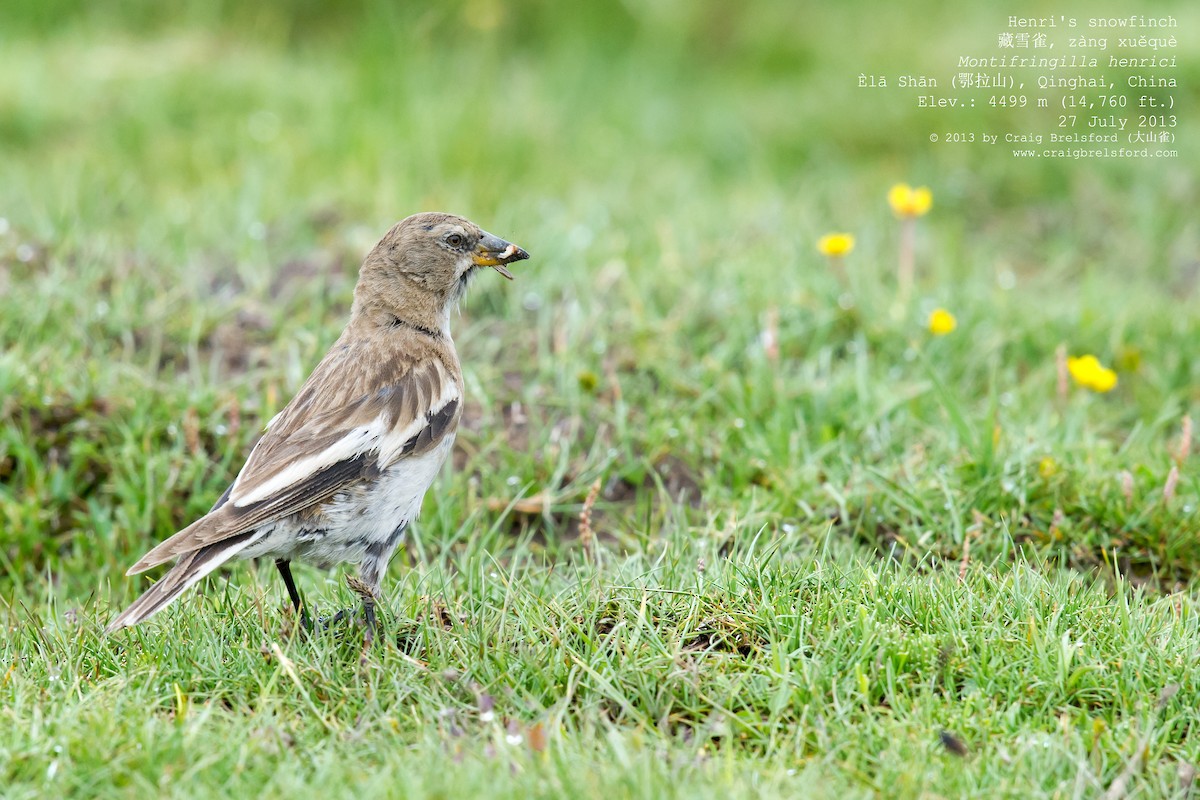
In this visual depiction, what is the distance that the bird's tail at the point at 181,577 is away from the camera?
3.77 metres

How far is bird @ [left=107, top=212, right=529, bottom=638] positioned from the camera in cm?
404

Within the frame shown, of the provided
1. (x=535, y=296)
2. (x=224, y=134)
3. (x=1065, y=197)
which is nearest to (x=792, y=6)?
(x=1065, y=197)

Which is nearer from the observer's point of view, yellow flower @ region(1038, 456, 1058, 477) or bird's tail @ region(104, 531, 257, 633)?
bird's tail @ region(104, 531, 257, 633)

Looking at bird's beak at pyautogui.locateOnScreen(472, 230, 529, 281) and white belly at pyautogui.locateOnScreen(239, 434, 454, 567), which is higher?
bird's beak at pyautogui.locateOnScreen(472, 230, 529, 281)

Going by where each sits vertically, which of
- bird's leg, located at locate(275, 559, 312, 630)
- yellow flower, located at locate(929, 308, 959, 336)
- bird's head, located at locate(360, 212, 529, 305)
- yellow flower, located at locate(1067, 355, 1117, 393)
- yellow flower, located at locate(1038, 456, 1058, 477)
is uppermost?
bird's head, located at locate(360, 212, 529, 305)

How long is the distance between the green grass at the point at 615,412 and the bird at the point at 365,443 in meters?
0.23

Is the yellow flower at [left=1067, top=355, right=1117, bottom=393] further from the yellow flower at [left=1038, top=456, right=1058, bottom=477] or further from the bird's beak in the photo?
the bird's beak

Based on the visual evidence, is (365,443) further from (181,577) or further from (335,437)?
(181,577)

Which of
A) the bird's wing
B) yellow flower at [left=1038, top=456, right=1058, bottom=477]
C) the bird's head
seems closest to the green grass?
yellow flower at [left=1038, top=456, right=1058, bottom=477]

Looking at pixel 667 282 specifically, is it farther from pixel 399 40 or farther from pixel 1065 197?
pixel 1065 197

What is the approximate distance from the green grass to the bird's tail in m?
0.19

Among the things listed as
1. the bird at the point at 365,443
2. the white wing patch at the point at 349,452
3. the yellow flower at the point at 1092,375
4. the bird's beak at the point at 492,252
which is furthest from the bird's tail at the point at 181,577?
the yellow flower at the point at 1092,375

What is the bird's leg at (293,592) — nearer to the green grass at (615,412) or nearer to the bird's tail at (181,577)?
the green grass at (615,412)

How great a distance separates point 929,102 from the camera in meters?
9.76
